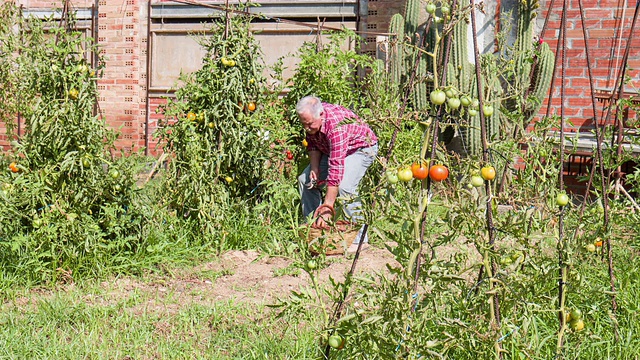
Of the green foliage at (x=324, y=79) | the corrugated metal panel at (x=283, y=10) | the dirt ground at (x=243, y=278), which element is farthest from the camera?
the corrugated metal panel at (x=283, y=10)

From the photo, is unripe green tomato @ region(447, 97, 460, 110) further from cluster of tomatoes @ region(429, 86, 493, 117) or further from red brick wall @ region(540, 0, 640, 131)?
red brick wall @ region(540, 0, 640, 131)

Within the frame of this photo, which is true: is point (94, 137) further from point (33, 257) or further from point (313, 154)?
point (313, 154)

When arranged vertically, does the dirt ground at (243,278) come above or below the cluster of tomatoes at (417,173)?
below

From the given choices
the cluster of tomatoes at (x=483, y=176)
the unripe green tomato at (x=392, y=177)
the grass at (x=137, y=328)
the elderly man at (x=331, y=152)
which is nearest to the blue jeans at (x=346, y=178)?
the elderly man at (x=331, y=152)

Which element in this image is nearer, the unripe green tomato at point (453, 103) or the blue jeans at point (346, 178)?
the unripe green tomato at point (453, 103)

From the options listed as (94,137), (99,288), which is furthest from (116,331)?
(94,137)

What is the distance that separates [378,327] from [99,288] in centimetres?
217

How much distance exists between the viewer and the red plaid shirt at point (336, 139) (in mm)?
4770

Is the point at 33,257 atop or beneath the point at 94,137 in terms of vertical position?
beneath

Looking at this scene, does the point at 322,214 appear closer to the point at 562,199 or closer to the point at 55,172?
the point at 562,199

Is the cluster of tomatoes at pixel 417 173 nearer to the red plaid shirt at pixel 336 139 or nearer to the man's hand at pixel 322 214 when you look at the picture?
the man's hand at pixel 322 214

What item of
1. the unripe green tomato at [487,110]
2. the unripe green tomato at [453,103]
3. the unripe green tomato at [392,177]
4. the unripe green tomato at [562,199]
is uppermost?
the unripe green tomato at [453,103]

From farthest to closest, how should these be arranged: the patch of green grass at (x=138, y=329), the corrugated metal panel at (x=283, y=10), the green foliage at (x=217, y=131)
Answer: the corrugated metal panel at (x=283, y=10)
the green foliage at (x=217, y=131)
the patch of green grass at (x=138, y=329)

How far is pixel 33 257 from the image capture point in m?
3.82
